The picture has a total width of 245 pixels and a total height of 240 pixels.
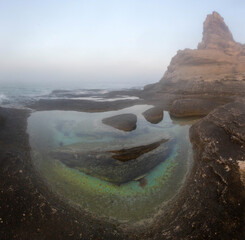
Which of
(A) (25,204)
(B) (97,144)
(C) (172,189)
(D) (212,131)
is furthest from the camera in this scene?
(B) (97,144)

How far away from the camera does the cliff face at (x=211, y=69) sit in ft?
96.6

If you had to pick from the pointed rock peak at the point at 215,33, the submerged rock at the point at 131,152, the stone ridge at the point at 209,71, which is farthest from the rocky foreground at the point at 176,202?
the pointed rock peak at the point at 215,33

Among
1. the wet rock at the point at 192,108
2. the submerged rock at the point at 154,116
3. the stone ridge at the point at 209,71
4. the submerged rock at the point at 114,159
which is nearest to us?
the submerged rock at the point at 114,159

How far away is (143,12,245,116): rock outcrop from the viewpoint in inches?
1121

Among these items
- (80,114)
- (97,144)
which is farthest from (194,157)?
(80,114)

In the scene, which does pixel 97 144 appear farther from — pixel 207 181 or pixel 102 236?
pixel 207 181

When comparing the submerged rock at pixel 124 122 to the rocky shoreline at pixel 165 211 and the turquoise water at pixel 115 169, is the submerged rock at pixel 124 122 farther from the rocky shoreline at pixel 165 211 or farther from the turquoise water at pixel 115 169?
the rocky shoreline at pixel 165 211

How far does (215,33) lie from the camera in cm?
5869

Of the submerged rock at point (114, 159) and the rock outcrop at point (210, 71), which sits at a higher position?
the rock outcrop at point (210, 71)

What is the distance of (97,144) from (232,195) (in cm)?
961

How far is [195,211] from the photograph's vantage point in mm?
5988

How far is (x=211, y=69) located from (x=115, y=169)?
145 ft

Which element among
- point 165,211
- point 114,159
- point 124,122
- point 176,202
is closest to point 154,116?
point 124,122

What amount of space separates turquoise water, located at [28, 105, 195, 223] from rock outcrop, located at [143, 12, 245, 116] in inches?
667
